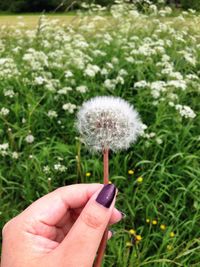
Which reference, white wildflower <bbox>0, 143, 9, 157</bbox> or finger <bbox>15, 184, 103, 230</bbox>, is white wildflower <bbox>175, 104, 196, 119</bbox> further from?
finger <bbox>15, 184, 103, 230</bbox>

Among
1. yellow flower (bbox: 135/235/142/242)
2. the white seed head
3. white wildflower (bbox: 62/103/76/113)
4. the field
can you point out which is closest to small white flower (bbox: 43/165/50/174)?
the field

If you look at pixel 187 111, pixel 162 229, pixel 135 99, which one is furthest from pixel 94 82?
pixel 162 229

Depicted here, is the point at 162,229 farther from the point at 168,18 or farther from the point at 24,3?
the point at 24,3

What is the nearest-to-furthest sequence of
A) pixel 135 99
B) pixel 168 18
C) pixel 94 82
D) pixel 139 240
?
pixel 139 240
pixel 135 99
pixel 94 82
pixel 168 18

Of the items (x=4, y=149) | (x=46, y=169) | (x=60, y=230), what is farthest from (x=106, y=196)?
(x=4, y=149)

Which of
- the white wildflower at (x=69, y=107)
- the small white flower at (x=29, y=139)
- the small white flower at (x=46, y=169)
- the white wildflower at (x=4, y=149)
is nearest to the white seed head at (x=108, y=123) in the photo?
the small white flower at (x=46, y=169)

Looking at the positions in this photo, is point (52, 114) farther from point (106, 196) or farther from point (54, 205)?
point (106, 196)
